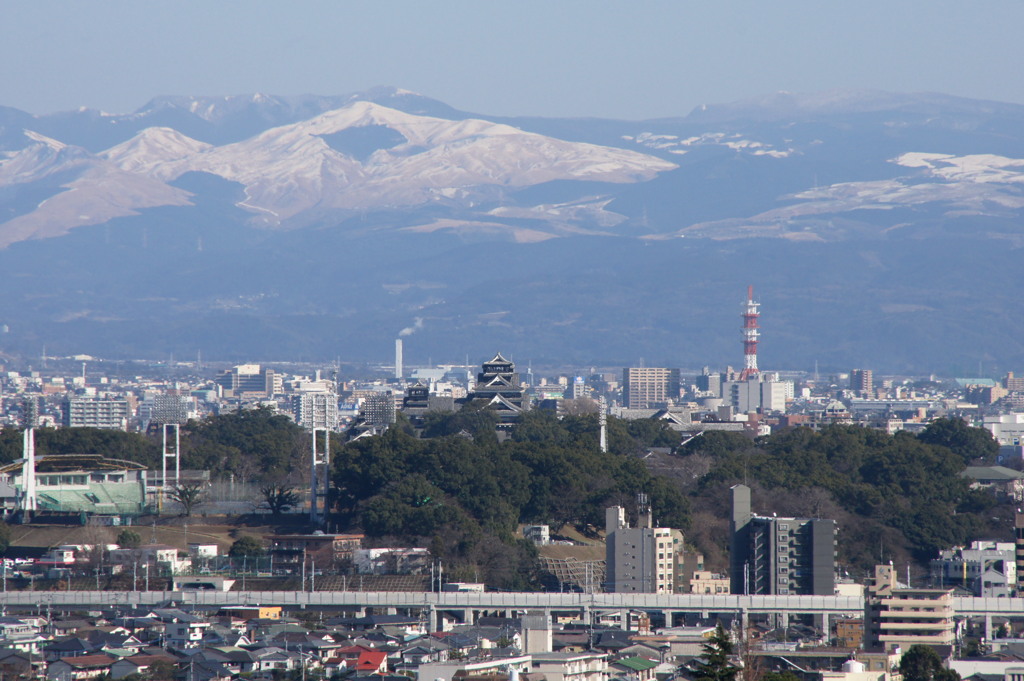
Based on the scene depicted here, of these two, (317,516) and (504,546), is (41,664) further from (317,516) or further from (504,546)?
(317,516)

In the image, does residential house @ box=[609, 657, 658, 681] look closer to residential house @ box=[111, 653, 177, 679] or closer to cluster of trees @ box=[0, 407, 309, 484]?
residential house @ box=[111, 653, 177, 679]

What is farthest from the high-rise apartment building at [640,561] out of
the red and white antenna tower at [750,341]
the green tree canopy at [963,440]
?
the red and white antenna tower at [750,341]

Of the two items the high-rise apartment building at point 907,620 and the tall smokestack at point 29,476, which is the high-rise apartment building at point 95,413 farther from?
the high-rise apartment building at point 907,620

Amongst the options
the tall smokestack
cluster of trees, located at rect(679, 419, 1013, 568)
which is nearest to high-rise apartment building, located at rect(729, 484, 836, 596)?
cluster of trees, located at rect(679, 419, 1013, 568)

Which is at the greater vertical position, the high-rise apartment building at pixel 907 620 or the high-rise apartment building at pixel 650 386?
the high-rise apartment building at pixel 650 386

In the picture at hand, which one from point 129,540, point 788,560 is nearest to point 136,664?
point 788,560

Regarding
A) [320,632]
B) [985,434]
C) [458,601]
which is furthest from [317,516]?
[985,434]
